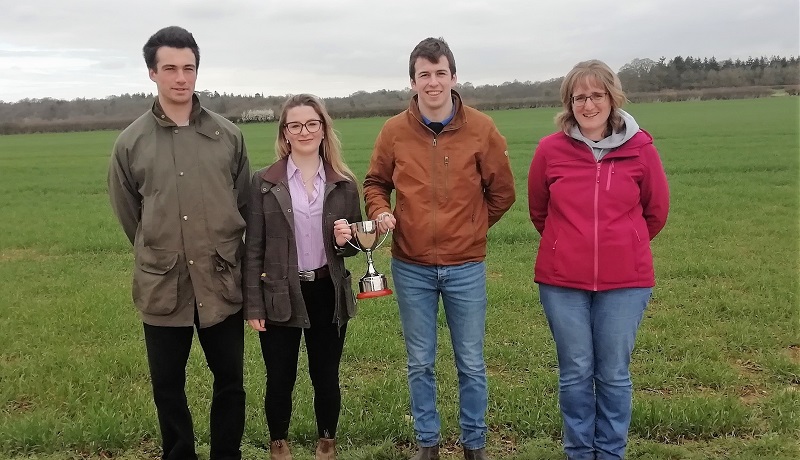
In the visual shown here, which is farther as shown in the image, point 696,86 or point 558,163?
point 696,86

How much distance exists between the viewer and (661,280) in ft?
26.3

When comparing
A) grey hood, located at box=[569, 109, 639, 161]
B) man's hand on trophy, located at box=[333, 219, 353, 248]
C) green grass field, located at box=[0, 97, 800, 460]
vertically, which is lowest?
green grass field, located at box=[0, 97, 800, 460]

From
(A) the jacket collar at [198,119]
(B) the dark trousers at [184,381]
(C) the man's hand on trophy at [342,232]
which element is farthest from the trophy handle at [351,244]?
(A) the jacket collar at [198,119]

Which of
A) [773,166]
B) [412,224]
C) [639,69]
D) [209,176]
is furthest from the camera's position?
[639,69]

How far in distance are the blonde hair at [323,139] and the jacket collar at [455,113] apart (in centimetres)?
47

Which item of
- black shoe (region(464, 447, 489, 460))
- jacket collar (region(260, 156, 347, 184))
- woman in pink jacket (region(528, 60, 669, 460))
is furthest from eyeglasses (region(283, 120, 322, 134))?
black shoe (region(464, 447, 489, 460))

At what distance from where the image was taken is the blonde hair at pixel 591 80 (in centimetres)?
343

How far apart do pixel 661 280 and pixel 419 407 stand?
17.1 ft

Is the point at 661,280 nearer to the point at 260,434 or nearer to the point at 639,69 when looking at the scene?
the point at 260,434

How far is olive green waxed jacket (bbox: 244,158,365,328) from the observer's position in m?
3.50

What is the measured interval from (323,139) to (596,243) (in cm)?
161

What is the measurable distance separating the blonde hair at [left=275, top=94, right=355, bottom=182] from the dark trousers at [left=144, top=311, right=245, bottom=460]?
0.96m

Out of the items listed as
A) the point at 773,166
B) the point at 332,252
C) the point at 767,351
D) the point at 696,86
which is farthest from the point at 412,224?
the point at 696,86

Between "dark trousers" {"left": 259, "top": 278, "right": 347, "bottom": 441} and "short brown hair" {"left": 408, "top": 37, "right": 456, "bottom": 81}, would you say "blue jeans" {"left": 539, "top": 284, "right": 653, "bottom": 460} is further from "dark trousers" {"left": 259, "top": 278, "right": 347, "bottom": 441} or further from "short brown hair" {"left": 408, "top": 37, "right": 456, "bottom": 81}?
"short brown hair" {"left": 408, "top": 37, "right": 456, "bottom": 81}
